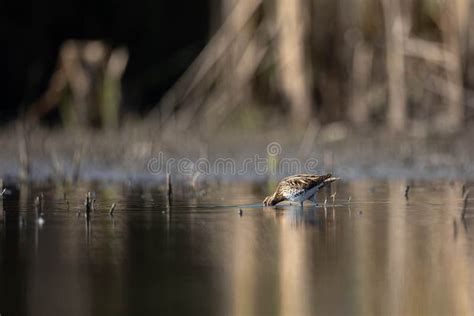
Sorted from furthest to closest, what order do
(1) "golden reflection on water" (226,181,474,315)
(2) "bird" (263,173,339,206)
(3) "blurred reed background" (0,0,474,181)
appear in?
(3) "blurred reed background" (0,0,474,181), (2) "bird" (263,173,339,206), (1) "golden reflection on water" (226,181,474,315)

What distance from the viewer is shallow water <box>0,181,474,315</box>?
5.14 meters

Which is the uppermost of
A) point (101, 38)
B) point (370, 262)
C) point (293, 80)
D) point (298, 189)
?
point (101, 38)

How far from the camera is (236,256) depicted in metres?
6.43

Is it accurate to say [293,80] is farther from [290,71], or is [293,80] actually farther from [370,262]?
[370,262]

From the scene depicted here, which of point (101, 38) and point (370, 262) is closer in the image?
point (370, 262)

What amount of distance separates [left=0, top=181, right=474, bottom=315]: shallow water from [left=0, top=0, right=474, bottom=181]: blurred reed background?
3.85m

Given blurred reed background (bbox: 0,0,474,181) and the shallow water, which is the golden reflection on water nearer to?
the shallow water

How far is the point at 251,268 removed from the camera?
603cm

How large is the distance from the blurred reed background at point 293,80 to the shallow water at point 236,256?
3.85 meters

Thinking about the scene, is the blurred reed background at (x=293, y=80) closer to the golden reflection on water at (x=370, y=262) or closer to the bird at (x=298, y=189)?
the bird at (x=298, y=189)

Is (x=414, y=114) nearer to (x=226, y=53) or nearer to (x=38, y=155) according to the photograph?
(x=226, y=53)

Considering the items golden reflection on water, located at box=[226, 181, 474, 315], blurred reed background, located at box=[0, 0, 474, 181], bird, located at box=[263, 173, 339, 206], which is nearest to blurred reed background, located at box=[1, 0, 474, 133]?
blurred reed background, located at box=[0, 0, 474, 181]

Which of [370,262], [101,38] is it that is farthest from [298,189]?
[101,38]

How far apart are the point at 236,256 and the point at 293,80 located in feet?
26.1
